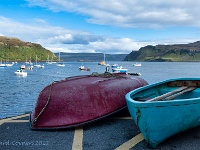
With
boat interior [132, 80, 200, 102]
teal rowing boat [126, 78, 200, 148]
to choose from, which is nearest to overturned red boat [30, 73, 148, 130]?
boat interior [132, 80, 200, 102]

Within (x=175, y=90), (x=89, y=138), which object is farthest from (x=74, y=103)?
(x=175, y=90)

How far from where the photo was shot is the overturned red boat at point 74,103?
6.88 m

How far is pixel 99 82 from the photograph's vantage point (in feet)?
26.1

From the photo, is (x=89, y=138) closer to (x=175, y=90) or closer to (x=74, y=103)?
(x=74, y=103)

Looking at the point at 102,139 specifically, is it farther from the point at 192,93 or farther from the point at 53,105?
the point at 192,93

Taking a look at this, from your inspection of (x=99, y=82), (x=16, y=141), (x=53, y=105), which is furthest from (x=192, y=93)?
(x=16, y=141)

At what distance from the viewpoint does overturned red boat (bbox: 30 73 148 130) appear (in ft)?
22.6

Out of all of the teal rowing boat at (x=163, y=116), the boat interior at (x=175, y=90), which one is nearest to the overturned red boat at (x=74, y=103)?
the boat interior at (x=175, y=90)

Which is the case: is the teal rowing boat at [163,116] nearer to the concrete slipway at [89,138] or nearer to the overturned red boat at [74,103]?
the concrete slipway at [89,138]

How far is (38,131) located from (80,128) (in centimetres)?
104

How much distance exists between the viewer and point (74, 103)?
7.08 meters

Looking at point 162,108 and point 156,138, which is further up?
point 162,108

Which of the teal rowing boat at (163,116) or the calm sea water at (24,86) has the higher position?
the teal rowing boat at (163,116)

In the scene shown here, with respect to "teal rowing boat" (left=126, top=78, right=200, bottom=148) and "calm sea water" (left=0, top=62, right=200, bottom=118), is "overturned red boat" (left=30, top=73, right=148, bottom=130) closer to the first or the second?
"teal rowing boat" (left=126, top=78, right=200, bottom=148)
